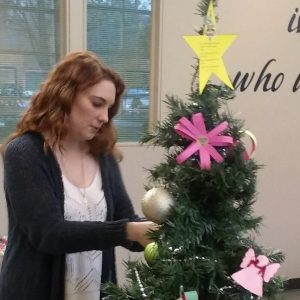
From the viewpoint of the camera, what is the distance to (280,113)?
3213 mm

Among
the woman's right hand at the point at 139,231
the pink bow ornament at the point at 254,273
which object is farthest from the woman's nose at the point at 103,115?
the pink bow ornament at the point at 254,273

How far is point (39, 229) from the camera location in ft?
3.61

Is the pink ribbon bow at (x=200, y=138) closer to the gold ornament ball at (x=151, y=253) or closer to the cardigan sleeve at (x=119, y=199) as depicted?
the gold ornament ball at (x=151, y=253)

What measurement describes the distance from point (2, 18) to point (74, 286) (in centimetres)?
178

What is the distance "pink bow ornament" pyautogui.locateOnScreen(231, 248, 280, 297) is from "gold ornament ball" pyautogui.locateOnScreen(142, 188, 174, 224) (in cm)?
17

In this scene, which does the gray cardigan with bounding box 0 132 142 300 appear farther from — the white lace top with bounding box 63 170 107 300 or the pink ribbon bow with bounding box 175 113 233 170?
the pink ribbon bow with bounding box 175 113 233 170

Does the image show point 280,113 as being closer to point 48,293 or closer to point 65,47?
point 65,47

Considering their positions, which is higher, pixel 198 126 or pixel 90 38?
pixel 90 38

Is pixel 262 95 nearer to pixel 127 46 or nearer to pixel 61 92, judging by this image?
pixel 127 46

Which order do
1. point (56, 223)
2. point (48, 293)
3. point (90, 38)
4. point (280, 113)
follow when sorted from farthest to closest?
point (280, 113)
point (90, 38)
point (48, 293)
point (56, 223)

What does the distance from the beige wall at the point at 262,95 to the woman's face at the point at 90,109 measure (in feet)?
4.86

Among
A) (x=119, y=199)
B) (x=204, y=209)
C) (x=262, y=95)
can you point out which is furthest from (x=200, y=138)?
(x=262, y=95)


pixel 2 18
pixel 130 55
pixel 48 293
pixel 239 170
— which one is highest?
pixel 2 18

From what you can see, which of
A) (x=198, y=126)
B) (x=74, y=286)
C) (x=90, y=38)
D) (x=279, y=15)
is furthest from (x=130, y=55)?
(x=198, y=126)
